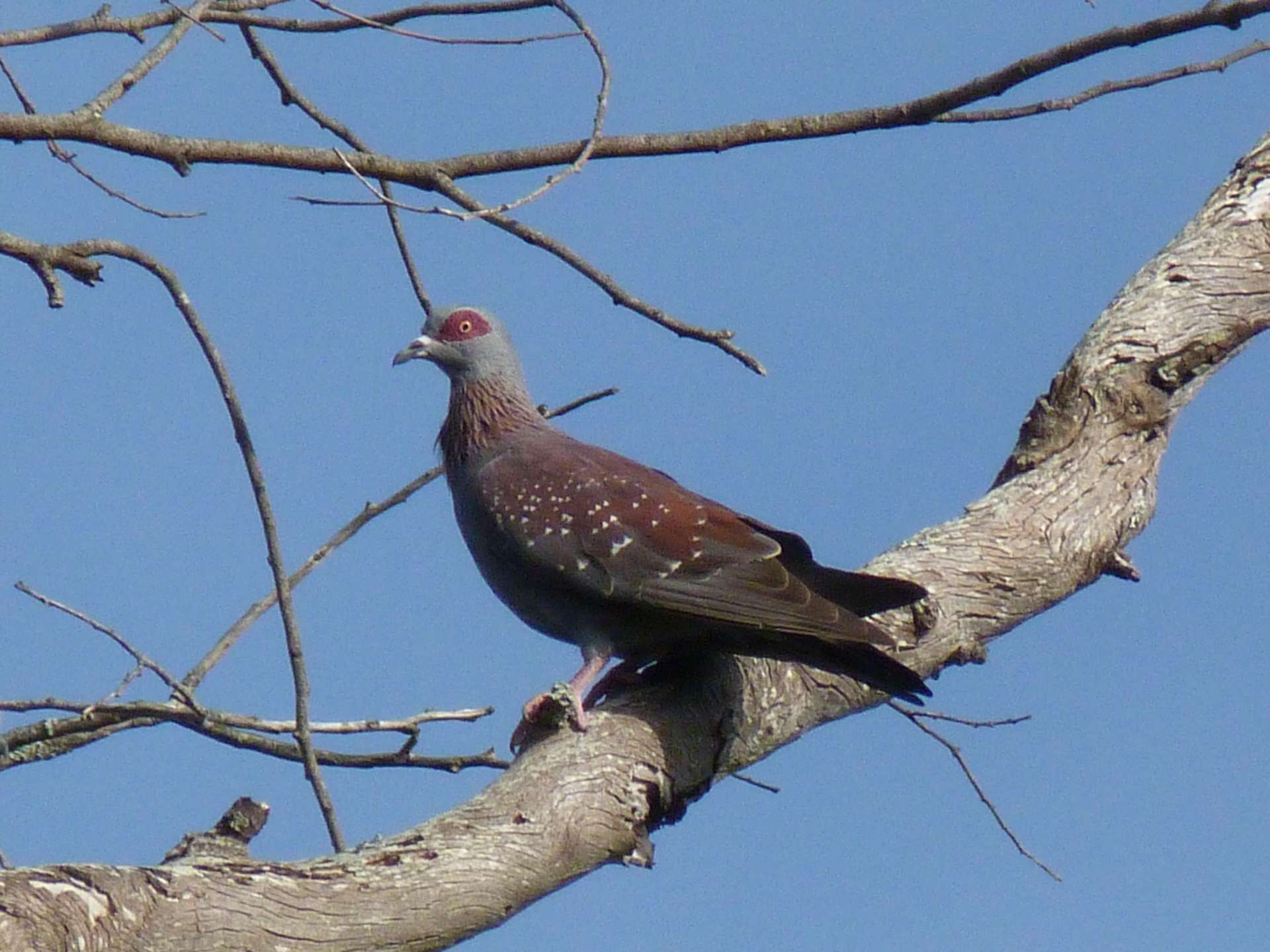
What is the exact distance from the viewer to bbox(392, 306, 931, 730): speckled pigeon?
4223 mm

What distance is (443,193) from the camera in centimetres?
361

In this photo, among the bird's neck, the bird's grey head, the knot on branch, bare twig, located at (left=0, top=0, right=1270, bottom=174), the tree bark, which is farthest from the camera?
the bird's grey head

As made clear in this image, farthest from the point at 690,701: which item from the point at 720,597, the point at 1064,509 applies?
the point at 1064,509

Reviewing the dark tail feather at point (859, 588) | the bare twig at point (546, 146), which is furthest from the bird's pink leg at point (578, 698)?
the bare twig at point (546, 146)

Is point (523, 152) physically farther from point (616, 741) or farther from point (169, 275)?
point (616, 741)

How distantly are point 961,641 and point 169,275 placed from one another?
8.16 feet

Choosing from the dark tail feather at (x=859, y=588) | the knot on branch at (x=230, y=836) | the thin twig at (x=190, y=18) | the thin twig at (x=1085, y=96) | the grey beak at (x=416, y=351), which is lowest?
the knot on branch at (x=230, y=836)

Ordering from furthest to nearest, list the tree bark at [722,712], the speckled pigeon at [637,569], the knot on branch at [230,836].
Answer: the speckled pigeon at [637,569] → the knot on branch at [230,836] → the tree bark at [722,712]

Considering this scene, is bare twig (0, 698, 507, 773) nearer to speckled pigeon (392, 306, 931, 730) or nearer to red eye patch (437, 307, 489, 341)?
speckled pigeon (392, 306, 931, 730)

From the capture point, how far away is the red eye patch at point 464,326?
581cm

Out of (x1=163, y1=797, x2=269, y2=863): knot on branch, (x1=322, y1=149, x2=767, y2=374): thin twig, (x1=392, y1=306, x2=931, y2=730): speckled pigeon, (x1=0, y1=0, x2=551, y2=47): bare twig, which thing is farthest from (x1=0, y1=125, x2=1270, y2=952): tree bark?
(x1=0, y1=0, x2=551, y2=47): bare twig

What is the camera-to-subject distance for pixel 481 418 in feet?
18.1

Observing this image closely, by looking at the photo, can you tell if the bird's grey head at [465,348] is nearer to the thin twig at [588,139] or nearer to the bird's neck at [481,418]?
the bird's neck at [481,418]

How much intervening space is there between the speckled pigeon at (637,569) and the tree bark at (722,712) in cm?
21
